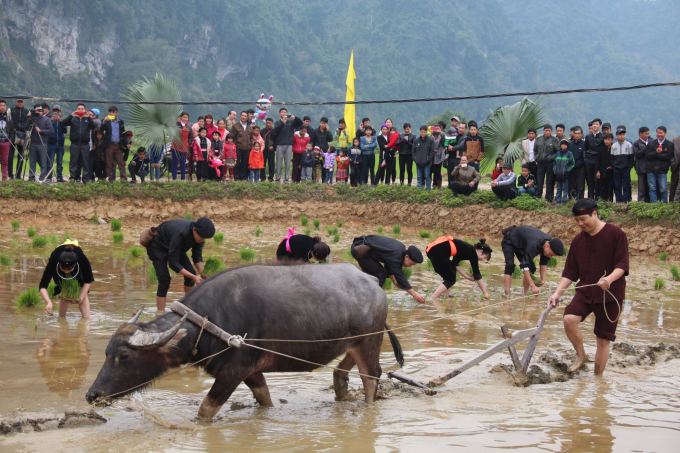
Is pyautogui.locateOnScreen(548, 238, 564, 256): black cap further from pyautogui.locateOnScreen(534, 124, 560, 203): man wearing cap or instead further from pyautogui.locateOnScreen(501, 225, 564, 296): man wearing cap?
pyautogui.locateOnScreen(534, 124, 560, 203): man wearing cap

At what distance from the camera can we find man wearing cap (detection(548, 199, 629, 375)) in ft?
20.1

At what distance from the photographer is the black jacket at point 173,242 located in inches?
311

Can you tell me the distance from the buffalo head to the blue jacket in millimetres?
11845

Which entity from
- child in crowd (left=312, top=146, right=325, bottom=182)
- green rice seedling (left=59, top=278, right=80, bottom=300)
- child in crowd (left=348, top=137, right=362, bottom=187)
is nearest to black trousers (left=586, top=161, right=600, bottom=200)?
child in crowd (left=348, top=137, right=362, bottom=187)

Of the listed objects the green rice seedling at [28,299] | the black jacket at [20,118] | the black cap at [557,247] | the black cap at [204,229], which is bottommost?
the green rice seedling at [28,299]

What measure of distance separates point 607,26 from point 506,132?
328ft

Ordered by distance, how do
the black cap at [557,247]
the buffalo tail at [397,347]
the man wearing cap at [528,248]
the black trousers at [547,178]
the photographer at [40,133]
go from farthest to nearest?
the photographer at [40,133], the black trousers at [547,178], the man wearing cap at [528,248], the black cap at [557,247], the buffalo tail at [397,347]

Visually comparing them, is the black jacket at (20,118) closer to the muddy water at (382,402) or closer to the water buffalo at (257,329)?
the muddy water at (382,402)

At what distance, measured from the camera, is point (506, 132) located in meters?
15.3

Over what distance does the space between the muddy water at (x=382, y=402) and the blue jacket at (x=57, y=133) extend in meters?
7.43

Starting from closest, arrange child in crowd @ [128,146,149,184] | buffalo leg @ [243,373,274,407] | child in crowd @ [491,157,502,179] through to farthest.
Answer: buffalo leg @ [243,373,274,407] → child in crowd @ [491,157,502,179] → child in crowd @ [128,146,149,184]

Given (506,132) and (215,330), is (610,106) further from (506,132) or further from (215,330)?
(215,330)

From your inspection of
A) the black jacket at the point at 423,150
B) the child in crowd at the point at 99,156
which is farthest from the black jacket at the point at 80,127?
the black jacket at the point at 423,150

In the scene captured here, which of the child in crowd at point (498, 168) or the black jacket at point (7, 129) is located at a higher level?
the black jacket at point (7, 129)
